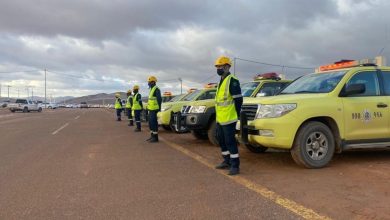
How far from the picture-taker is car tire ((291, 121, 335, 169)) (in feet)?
23.6

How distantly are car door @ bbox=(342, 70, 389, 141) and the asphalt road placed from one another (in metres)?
0.59

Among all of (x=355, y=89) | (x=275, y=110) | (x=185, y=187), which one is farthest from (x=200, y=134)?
(x=185, y=187)

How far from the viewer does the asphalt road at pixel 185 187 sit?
4.99m

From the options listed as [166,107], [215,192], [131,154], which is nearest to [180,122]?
[131,154]

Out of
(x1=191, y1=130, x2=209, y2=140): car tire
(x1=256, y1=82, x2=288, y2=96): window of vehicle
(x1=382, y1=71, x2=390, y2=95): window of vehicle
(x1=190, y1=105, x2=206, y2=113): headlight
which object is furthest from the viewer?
(x1=191, y1=130, x2=209, y2=140): car tire

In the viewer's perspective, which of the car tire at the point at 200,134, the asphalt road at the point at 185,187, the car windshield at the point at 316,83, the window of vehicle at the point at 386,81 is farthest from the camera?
the car tire at the point at 200,134

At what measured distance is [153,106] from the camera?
41.3 ft

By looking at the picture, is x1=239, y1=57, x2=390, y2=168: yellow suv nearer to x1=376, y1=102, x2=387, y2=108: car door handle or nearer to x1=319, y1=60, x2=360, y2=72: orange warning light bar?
x1=376, y1=102, x2=387, y2=108: car door handle

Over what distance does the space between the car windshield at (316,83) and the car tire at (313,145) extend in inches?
32.4

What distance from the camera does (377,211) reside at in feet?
16.1

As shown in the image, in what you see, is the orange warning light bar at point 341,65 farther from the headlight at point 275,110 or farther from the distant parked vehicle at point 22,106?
the distant parked vehicle at point 22,106

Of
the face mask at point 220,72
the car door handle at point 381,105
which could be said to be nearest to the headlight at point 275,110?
the face mask at point 220,72

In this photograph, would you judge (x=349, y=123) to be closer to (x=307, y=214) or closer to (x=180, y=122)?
(x=307, y=214)

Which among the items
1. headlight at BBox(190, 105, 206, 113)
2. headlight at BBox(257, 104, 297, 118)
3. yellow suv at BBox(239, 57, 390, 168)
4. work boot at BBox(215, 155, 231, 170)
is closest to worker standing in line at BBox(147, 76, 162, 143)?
headlight at BBox(190, 105, 206, 113)
